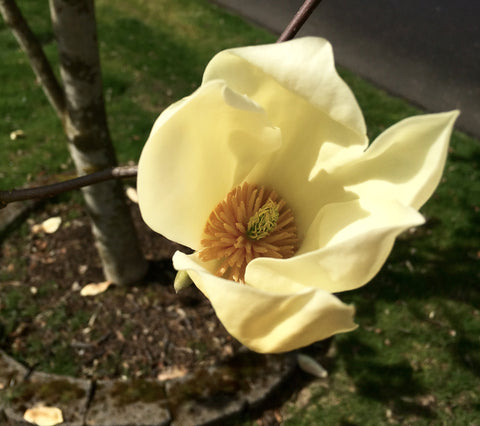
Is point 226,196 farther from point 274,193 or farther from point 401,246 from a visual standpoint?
point 401,246

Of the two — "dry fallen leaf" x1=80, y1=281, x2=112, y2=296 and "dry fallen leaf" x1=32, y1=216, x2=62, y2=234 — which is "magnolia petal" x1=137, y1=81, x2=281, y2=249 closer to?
"dry fallen leaf" x1=80, y1=281, x2=112, y2=296

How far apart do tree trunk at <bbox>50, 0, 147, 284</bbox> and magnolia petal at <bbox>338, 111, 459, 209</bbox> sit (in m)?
0.82

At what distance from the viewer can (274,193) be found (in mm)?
1001

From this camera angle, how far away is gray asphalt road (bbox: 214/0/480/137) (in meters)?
4.41

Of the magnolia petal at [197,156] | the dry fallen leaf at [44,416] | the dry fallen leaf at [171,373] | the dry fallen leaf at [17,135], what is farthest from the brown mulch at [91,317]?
the magnolia petal at [197,156]

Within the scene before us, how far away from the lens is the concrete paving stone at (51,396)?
2123 millimetres

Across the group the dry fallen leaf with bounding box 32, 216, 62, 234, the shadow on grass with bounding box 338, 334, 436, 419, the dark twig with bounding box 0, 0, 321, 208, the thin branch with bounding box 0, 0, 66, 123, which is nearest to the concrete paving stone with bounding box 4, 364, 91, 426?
the dry fallen leaf with bounding box 32, 216, 62, 234

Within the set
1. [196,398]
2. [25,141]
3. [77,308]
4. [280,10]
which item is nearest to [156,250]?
[77,308]

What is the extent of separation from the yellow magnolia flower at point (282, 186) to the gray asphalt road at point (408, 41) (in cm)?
361

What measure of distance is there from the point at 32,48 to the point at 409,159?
4.83 feet

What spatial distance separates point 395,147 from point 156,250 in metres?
2.30

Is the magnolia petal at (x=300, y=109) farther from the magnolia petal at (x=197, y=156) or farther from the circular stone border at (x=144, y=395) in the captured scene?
the circular stone border at (x=144, y=395)

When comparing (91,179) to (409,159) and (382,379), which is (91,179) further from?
(382,379)

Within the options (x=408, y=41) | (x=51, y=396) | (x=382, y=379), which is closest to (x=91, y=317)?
(x=51, y=396)
